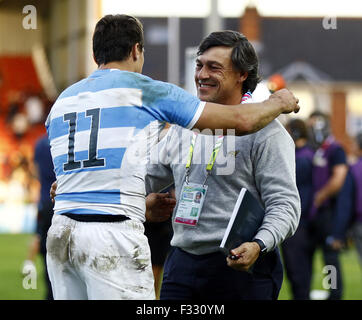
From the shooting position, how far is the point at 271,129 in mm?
4734

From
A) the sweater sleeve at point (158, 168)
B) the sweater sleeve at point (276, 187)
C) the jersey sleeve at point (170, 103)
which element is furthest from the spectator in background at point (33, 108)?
the jersey sleeve at point (170, 103)

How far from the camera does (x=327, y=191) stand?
10180 millimetres

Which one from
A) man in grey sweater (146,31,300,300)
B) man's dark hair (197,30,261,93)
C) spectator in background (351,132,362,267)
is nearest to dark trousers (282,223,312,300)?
spectator in background (351,132,362,267)

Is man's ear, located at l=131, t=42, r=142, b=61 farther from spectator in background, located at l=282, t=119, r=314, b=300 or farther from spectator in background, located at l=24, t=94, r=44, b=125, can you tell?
spectator in background, located at l=24, t=94, r=44, b=125

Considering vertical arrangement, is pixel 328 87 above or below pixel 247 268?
above

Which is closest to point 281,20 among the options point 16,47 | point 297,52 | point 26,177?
point 297,52

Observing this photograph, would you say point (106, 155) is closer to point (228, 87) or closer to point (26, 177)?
point (228, 87)

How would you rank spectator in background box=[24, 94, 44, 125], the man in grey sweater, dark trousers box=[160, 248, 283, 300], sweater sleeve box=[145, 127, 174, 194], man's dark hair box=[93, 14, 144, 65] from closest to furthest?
man's dark hair box=[93, 14, 144, 65]
the man in grey sweater
dark trousers box=[160, 248, 283, 300]
sweater sleeve box=[145, 127, 174, 194]
spectator in background box=[24, 94, 44, 125]

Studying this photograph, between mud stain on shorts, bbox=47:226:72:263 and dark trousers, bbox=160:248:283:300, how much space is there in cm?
86

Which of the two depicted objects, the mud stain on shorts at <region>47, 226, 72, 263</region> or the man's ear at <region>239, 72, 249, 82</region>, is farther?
the man's ear at <region>239, 72, 249, 82</region>

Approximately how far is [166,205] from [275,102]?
95cm

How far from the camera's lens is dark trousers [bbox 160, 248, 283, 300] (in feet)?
15.7

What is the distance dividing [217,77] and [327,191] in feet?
18.3

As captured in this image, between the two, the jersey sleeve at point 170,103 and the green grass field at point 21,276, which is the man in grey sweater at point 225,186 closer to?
the jersey sleeve at point 170,103
